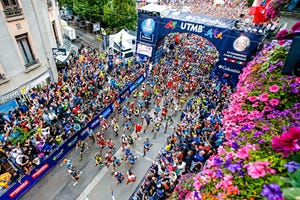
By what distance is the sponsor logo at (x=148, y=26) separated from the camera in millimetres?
21513

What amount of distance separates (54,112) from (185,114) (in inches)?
408

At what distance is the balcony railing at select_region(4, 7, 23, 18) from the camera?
12.3 meters

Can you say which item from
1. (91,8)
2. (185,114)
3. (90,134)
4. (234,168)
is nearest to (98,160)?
(90,134)

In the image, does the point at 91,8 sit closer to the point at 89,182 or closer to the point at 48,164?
the point at 48,164

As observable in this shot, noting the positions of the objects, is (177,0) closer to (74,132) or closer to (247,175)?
(74,132)

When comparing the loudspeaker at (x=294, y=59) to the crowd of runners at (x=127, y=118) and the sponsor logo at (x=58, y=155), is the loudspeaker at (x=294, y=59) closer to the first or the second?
the crowd of runners at (x=127, y=118)

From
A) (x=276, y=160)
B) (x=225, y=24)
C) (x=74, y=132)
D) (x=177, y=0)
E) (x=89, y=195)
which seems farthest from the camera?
(x=177, y=0)

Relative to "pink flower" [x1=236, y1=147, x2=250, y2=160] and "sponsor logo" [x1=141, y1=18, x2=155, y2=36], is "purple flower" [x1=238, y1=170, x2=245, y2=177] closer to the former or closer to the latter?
"pink flower" [x1=236, y1=147, x2=250, y2=160]

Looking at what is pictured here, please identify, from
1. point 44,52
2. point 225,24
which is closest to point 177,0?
point 225,24

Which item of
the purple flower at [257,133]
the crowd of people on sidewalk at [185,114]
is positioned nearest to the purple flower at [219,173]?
the purple flower at [257,133]

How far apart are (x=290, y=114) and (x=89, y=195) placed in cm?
1102

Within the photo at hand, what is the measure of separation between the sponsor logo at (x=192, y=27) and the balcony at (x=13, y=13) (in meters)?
14.2

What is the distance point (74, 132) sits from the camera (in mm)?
13383

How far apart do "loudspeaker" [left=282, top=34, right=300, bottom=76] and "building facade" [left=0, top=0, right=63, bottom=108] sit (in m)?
15.7
